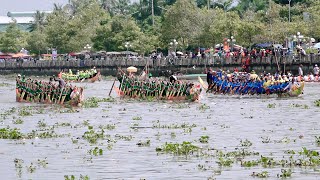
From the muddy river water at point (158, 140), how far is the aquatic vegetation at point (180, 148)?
0.42 ft

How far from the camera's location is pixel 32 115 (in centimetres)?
5212

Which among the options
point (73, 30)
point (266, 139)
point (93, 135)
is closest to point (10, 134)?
point (93, 135)

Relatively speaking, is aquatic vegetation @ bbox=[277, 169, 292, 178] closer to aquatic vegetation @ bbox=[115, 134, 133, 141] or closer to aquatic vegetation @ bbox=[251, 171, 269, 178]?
aquatic vegetation @ bbox=[251, 171, 269, 178]

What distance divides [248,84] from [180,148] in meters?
34.6

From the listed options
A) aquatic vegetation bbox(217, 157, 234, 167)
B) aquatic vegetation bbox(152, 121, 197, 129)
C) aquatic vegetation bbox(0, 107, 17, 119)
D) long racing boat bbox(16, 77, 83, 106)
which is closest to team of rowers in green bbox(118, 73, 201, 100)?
long racing boat bbox(16, 77, 83, 106)

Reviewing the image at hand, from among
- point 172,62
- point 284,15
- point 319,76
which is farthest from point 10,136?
point 284,15

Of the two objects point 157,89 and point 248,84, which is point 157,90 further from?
point 248,84

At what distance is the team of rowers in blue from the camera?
64625 millimetres

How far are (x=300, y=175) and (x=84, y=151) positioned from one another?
915 cm

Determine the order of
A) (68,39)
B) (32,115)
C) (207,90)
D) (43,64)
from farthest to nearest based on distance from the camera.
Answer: (68,39), (43,64), (207,90), (32,115)

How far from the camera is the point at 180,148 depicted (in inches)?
1328

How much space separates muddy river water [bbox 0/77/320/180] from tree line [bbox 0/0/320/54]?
49865 millimetres

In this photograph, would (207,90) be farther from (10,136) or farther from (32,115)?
(10,136)

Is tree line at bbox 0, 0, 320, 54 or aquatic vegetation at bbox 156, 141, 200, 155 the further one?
tree line at bbox 0, 0, 320, 54
